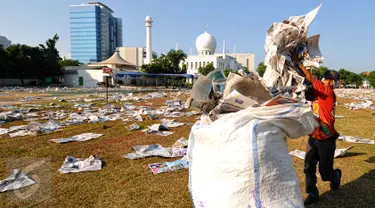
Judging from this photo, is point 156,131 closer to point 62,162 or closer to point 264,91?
point 62,162

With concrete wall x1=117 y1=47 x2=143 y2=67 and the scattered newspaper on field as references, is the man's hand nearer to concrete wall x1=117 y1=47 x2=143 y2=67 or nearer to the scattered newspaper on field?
the scattered newspaper on field

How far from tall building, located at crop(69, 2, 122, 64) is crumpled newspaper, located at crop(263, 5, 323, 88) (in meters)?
85.0

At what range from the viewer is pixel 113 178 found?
3541mm

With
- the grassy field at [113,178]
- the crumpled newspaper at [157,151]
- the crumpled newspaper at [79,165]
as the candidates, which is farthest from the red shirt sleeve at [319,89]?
the crumpled newspaper at [79,165]

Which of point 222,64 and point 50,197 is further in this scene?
point 222,64

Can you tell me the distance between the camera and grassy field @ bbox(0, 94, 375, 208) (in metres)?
2.91

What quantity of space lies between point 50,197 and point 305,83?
9.68 ft

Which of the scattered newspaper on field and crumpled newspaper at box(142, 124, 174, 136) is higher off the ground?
the scattered newspaper on field

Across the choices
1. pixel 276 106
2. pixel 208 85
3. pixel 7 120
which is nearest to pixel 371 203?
pixel 276 106

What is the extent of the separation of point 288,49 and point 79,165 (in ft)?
10.8

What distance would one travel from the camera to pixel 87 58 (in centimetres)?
8331

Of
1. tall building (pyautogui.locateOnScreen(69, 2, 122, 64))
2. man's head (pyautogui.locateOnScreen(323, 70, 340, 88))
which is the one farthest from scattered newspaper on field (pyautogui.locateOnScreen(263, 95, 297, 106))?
tall building (pyautogui.locateOnScreen(69, 2, 122, 64))

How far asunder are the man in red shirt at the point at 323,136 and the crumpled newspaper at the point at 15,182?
329 cm

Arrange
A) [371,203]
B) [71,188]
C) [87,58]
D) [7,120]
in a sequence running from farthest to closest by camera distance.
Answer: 1. [87,58]
2. [7,120]
3. [71,188]
4. [371,203]
